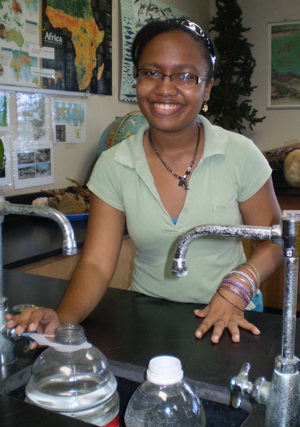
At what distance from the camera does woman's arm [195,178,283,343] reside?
956 millimetres

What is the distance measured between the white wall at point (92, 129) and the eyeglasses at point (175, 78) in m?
1.15

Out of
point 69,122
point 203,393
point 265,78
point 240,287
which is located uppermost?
point 265,78

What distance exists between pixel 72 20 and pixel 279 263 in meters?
1.80

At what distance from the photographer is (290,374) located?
1.90 feet

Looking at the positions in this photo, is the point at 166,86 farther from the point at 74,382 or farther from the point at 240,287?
the point at 74,382

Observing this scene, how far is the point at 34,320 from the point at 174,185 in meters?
0.57

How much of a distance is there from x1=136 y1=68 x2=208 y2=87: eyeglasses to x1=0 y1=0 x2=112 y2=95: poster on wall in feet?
3.42

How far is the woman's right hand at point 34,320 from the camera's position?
839 millimetres

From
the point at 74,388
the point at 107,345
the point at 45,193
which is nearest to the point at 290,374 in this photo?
the point at 74,388

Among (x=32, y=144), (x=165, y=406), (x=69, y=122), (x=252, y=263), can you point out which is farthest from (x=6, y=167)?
(x=165, y=406)

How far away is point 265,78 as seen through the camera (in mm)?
3990

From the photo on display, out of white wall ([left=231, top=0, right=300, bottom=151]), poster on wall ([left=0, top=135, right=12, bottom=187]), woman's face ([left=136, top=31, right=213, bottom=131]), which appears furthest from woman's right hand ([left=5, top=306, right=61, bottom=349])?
white wall ([left=231, top=0, right=300, bottom=151])

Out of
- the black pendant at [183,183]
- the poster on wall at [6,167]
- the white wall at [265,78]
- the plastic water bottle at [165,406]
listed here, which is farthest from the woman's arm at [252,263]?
the white wall at [265,78]

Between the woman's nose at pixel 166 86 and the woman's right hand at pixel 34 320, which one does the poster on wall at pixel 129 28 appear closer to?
the woman's nose at pixel 166 86
